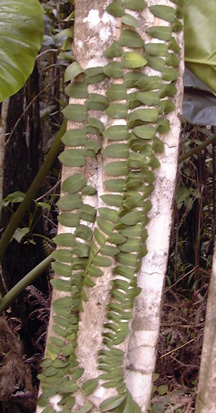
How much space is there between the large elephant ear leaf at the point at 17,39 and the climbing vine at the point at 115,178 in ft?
0.92

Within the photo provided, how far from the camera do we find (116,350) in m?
0.92

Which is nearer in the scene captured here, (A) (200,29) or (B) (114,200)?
(B) (114,200)

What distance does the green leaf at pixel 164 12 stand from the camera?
2.83ft

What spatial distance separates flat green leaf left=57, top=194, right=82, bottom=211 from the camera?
2.98 ft

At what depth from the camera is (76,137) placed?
890 mm

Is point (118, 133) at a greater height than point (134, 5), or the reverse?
point (134, 5)

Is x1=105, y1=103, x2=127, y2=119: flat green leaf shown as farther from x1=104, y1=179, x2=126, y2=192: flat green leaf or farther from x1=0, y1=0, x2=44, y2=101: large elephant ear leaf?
x1=0, y1=0, x2=44, y2=101: large elephant ear leaf

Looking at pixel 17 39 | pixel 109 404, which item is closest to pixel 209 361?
pixel 109 404

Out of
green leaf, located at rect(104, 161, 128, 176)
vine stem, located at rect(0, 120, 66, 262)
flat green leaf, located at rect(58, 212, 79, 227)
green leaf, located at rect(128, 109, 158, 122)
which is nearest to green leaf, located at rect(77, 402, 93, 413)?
flat green leaf, located at rect(58, 212, 79, 227)

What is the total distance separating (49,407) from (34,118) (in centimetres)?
155

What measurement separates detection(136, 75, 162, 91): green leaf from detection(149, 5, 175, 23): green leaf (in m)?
0.12

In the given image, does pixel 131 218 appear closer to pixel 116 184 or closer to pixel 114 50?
pixel 116 184

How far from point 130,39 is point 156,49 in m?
0.05

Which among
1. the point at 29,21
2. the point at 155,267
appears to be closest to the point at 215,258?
the point at 155,267
